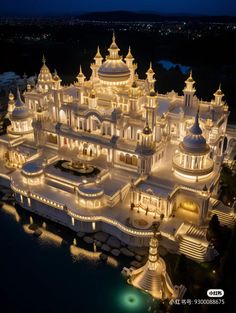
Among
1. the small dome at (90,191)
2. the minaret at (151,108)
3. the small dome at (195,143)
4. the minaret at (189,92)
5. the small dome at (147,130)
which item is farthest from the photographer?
the minaret at (189,92)

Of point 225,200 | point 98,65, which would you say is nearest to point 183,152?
point 225,200

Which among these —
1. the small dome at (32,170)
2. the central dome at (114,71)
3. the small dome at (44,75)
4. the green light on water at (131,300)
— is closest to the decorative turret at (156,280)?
the green light on water at (131,300)

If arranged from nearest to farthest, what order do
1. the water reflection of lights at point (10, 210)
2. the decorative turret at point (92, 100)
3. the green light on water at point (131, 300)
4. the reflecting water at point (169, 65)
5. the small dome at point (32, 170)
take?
the green light on water at point (131, 300), the water reflection of lights at point (10, 210), the small dome at point (32, 170), the decorative turret at point (92, 100), the reflecting water at point (169, 65)

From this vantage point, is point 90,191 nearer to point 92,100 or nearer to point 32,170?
point 32,170

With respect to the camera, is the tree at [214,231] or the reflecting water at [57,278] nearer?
the reflecting water at [57,278]

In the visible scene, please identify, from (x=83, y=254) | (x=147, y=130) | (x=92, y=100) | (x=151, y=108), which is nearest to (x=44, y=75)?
(x=92, y=100)

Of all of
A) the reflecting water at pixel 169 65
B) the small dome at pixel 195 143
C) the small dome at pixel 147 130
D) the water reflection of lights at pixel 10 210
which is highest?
the small dome at pixel 147 130

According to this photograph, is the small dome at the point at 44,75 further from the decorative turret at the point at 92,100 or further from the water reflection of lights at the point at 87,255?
the water reflection of lights at the point at 87,255

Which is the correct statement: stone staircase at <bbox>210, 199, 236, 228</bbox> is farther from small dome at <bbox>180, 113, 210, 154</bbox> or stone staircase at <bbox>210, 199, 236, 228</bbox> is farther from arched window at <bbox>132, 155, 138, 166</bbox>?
arched window at <bbox>132, 155, 138, 166</bbox>

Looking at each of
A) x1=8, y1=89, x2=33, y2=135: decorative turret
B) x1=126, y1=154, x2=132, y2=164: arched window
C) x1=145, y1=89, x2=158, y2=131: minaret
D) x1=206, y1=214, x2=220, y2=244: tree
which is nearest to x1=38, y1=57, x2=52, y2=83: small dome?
x1=8, y1=89, x2=33, y2=135: decorative turret
